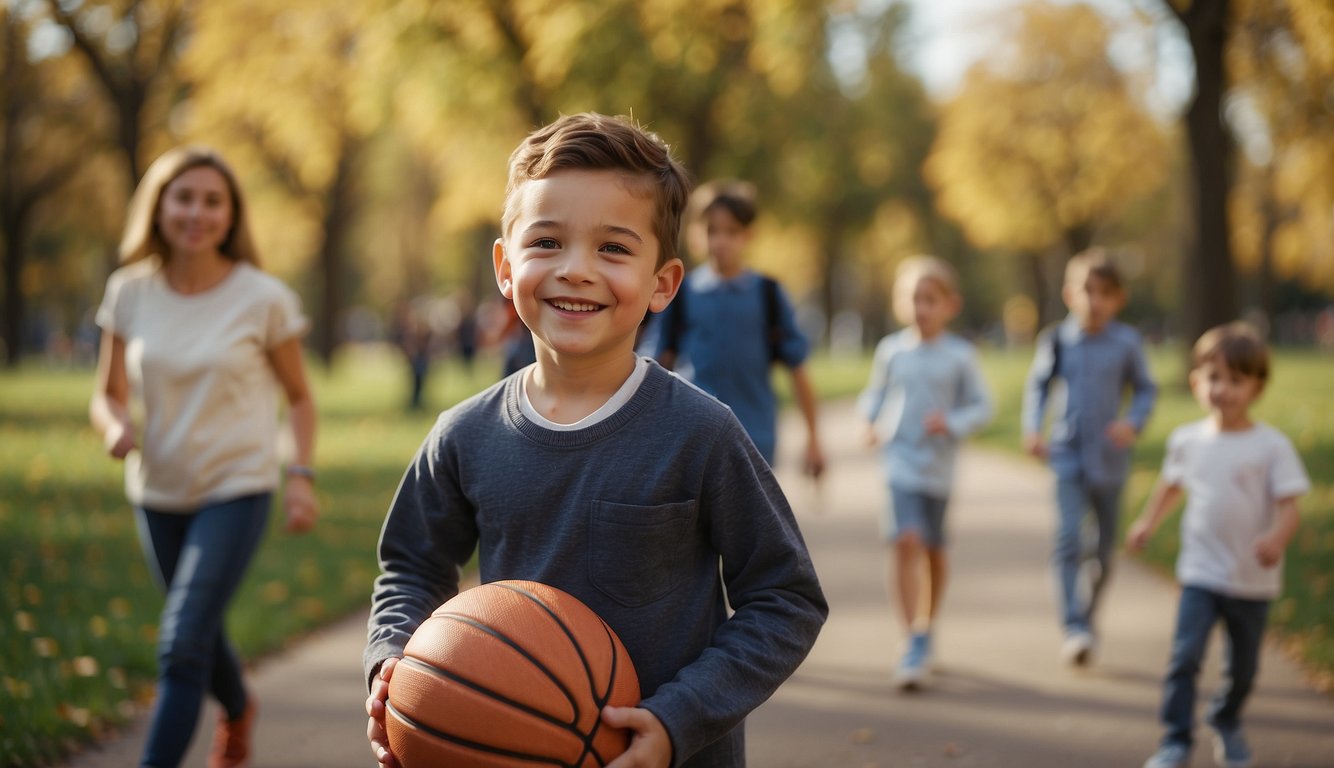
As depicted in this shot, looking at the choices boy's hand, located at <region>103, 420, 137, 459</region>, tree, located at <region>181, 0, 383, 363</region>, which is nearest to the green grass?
boy's hand, located at <region>103, 420, 137, 459</region>

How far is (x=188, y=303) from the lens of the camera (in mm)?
4672

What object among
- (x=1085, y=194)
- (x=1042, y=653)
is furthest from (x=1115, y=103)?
(x=1042, y=653)

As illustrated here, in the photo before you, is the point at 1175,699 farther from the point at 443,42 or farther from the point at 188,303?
the point at 443,42

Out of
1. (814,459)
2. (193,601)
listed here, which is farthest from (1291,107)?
(193,601)

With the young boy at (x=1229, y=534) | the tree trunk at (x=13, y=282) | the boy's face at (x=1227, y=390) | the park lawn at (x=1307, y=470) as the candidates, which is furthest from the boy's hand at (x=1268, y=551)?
the tree trunk at (x=13, y=282)

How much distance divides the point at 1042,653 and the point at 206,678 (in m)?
4.62

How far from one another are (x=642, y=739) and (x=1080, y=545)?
5.21m

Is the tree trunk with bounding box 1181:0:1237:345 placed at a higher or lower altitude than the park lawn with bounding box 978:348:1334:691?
higher

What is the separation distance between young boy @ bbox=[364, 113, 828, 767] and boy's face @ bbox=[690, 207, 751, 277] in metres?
3.60

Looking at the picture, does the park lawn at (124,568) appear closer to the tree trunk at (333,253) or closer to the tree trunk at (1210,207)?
the tree trunk at (1210,207)

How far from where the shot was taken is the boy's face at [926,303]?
6.93 m

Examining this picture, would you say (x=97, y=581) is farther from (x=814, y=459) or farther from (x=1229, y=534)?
(x=1229, y=534)

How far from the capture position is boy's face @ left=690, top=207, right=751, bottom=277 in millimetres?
6203

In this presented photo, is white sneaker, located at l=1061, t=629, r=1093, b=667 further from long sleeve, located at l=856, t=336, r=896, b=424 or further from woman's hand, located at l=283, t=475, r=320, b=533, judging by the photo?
woman's hand, located at l=283, t=475, r=320, b=533
